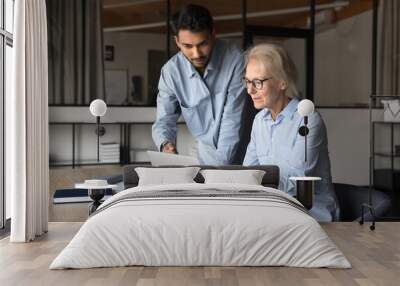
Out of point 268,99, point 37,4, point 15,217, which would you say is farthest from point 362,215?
point 37,4

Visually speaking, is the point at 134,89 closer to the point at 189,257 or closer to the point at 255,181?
the point at 255,181

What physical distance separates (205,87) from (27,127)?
2.16 metres

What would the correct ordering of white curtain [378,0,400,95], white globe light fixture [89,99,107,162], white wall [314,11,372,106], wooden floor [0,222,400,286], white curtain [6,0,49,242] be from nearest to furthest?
wooden floor [0,222,400,286]
white curtain [6,0,49,242]
white globe light fixture [89,99,107,162]
white wall [314,11,372,106]
white curtain [378,0,400,95]

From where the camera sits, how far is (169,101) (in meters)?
6.98

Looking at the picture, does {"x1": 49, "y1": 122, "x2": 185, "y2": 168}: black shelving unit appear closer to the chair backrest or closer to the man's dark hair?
the chair backrest

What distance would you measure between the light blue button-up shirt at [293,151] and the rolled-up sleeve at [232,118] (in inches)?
7.3

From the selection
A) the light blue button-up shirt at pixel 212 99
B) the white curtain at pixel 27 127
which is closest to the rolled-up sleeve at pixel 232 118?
the light blue button-up shirt at pixel 212 99

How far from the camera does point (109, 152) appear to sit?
6.95 m

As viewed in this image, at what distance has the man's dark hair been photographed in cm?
694

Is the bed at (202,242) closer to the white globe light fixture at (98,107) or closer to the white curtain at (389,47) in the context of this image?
the white globe light fixture at (98,107)

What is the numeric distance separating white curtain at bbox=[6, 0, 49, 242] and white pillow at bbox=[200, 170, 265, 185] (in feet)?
5.46

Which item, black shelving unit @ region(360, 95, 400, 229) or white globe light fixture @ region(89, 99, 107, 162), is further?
black shelving unit @ region(360, 95, 400, 229)

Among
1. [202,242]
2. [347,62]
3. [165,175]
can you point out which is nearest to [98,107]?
[165,175]

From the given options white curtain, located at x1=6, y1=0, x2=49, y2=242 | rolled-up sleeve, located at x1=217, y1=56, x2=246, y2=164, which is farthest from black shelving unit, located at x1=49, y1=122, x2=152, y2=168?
white curtain, located at x1=6, y1=0, x2=49, y2=242
